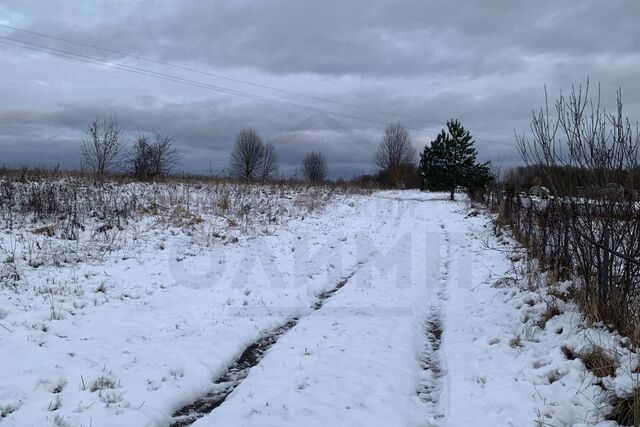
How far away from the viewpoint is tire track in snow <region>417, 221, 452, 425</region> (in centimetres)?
466

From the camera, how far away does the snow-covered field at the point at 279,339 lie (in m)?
4.28

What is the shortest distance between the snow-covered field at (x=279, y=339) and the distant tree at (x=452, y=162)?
989 inches

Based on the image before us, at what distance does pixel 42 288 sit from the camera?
673 cm

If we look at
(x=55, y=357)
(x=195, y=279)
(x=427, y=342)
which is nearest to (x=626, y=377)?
(x=427, y=342)

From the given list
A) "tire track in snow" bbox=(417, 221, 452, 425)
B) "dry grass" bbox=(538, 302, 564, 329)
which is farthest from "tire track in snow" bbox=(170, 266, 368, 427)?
"dry grass" bbox=(538, 302, 564, 329)

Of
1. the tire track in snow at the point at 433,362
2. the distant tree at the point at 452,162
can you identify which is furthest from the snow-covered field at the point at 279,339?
the distant tree at the point at 452,162

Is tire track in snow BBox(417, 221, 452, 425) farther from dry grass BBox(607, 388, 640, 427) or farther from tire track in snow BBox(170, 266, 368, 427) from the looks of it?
tire track in snow BBox(170, 266, 368, 427)

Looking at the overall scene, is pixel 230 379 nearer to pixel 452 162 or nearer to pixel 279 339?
pixel 279 339

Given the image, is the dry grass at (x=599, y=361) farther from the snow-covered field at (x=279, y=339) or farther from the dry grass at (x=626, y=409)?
the dry grass at (x=626, y=409)

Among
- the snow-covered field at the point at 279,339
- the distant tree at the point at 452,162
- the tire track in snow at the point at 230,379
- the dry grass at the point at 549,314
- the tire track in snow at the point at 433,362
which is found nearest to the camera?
the snow-covered field at the point at 279,339

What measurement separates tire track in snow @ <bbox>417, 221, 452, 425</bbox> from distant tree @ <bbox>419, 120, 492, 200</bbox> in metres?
27.9

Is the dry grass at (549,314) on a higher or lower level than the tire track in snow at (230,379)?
higher

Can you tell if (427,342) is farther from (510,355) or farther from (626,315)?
(626,315)

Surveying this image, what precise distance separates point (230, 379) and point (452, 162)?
33.3 metres
